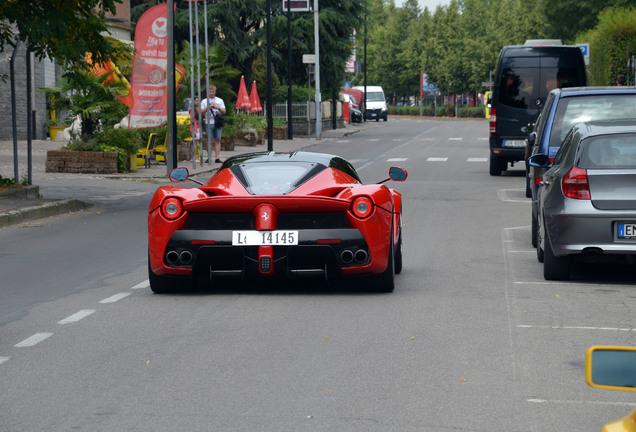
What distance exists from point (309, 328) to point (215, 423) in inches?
107

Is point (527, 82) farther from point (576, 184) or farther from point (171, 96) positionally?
point (576, 184)

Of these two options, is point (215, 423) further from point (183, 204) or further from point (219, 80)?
point (219, 80)

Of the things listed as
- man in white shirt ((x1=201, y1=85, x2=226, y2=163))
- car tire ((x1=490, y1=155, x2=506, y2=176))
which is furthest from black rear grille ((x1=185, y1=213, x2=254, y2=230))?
man in white shirt ((x1=201, y1=85, x2=226, y2=163))

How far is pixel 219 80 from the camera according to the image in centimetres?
3784

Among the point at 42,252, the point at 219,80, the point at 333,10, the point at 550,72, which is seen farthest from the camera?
the point at 333,10

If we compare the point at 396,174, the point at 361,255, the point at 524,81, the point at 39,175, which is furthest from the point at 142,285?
the point at 524,81

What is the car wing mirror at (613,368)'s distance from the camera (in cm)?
264

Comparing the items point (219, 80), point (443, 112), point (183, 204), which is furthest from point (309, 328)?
point (443, 112)

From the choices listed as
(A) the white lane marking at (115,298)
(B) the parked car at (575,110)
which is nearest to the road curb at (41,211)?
(A) the white lane marking at (115,298)

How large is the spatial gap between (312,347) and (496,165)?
20335 mm

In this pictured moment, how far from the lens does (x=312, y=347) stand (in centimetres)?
749

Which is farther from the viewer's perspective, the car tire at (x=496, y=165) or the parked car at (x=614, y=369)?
the car tire at (x=496, y=165)

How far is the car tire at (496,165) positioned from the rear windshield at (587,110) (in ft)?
40.4

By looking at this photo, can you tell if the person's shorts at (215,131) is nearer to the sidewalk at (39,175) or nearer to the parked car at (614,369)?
the sidewalk at (39,175)
